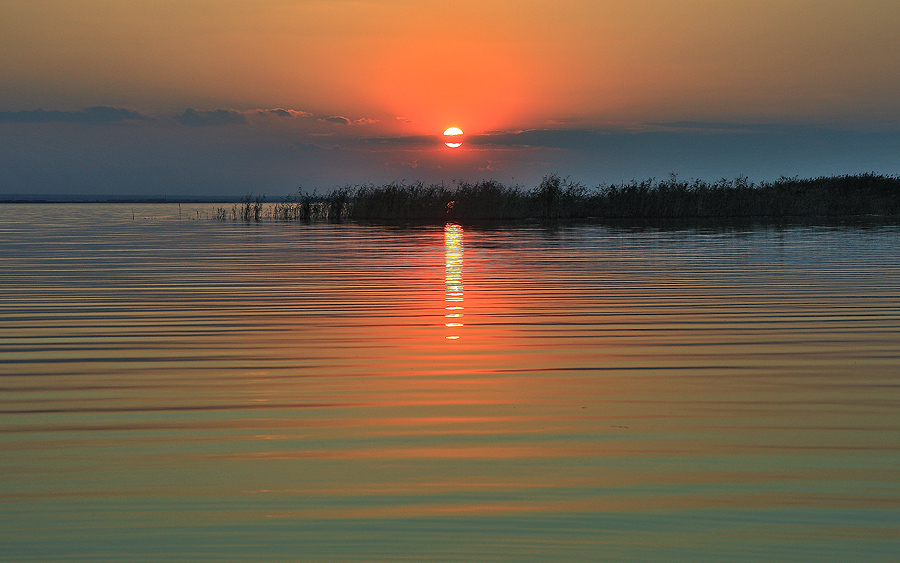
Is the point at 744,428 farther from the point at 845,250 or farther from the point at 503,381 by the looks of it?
the point at 845,250

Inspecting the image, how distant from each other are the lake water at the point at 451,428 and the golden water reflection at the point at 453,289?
0.08m

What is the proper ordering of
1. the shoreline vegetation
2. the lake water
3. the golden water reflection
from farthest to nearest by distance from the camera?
the shoreline vegetation
the golden water reflection
the lake water

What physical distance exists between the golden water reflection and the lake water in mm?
81

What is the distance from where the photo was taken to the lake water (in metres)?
2.58

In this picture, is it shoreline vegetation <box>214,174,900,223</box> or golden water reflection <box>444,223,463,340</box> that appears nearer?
golden water reflection <box>444,223,463,340</box>


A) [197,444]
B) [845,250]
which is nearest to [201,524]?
[197,444]

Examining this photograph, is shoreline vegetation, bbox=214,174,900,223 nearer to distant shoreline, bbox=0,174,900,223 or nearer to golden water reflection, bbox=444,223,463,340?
distant shoreline, bbox=0,174,900,223

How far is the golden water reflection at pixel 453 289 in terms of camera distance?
6.82 m

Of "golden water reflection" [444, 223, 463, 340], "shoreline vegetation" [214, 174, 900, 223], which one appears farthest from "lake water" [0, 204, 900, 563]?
"shoreline vegetation" [214, 174, 900, 223]

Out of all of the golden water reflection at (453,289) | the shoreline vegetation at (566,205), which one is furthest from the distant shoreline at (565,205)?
the golden water reflection at (453,289)

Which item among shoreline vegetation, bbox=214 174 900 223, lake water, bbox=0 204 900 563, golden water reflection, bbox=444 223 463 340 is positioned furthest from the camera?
shoreline vegetation, bbox=214 174 900 223

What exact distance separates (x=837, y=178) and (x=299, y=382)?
45960 mm

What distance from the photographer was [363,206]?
34031 mm

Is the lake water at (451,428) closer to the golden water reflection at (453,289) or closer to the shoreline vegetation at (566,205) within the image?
the golden water reflection at (453,289)
